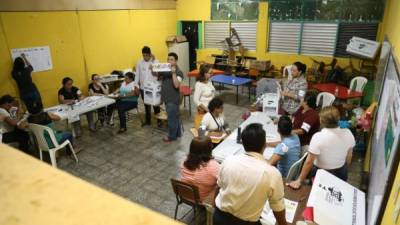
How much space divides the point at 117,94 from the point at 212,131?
2.97 metres

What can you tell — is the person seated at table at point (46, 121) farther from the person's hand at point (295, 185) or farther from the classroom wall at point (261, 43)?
the classroom wall at point (261, 43)

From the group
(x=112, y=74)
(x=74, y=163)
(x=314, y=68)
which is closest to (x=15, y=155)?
(x=74, y=163)

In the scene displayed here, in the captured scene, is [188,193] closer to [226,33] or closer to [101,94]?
[101,94]

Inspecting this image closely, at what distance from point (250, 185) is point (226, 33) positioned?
27.7ft

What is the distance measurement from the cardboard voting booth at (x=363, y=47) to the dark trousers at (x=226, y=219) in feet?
20.7

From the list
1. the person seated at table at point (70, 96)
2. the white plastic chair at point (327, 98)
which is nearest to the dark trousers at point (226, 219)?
the white plastic chair at point (327, 98)

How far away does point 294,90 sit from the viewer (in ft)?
15.6

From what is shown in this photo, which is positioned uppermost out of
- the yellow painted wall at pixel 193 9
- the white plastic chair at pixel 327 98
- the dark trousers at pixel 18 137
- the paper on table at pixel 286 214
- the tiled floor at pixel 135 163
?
the yellow painted wall at pixel 193 9

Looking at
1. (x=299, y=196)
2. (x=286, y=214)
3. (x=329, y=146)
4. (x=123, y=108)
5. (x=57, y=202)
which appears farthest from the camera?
(x=123, y=108)

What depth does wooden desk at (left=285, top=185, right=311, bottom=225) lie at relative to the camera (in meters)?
2.38

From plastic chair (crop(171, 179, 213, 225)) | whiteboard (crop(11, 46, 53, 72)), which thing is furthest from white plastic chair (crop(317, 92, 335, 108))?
whiteboard (crop(11, 46, 53, 72))

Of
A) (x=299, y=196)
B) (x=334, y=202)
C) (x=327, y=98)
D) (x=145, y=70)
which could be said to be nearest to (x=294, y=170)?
(x=299, y=196)

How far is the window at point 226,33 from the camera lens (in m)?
9.19

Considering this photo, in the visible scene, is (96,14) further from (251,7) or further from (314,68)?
(314,68)
